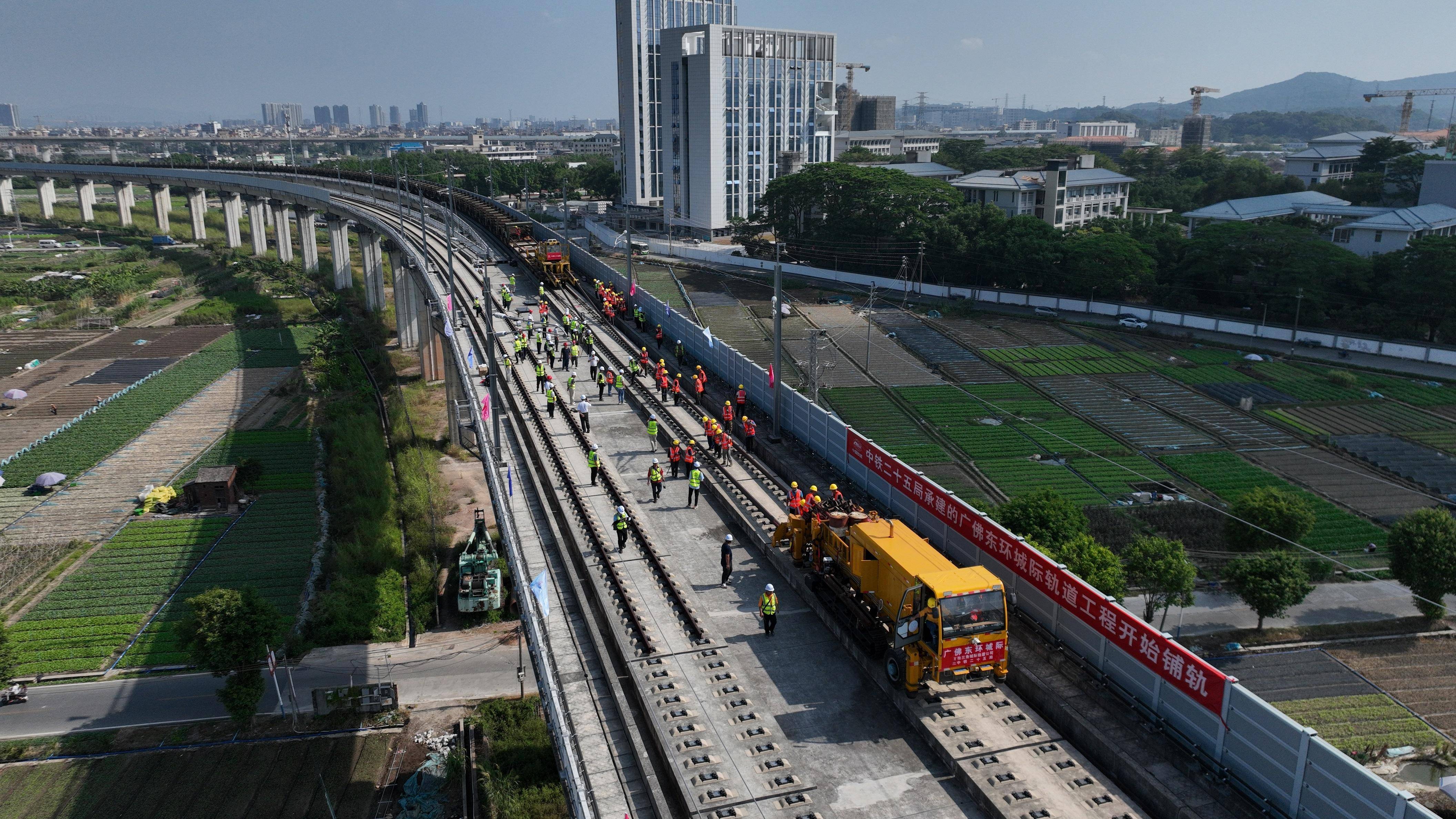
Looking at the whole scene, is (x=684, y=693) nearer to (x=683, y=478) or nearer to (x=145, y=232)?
(x=683, y=478)

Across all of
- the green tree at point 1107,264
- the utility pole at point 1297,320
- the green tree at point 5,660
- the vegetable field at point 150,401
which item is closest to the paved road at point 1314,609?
the green tree at point 5,660

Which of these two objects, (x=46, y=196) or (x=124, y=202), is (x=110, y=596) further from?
(x=46, y=196)

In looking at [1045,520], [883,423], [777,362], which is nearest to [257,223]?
[883,423]

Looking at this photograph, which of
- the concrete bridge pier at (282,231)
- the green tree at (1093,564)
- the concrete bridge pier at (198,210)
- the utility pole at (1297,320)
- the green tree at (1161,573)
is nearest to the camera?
the green tree at (1093,564)

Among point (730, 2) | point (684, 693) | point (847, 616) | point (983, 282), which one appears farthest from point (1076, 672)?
point (730, 2)

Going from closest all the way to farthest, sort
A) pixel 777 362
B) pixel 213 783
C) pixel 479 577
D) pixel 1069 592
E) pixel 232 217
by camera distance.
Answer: pixel 1069 592 < pixel 213 783 < pixel 777 362 < pixel 479 577 < pixel 232 217

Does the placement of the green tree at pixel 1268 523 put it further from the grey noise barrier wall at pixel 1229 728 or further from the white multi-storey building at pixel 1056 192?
the white multi-storey building at pixel 1056 192
